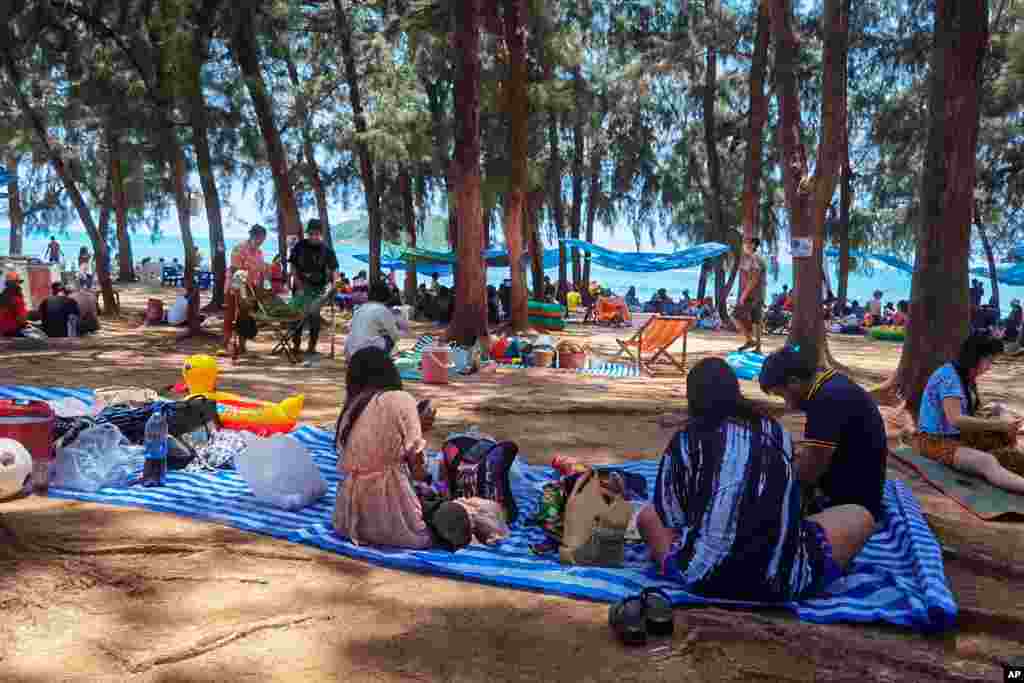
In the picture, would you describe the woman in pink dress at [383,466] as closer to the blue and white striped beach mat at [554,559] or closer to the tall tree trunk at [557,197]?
the blue and white striped beach mat at [554,559]

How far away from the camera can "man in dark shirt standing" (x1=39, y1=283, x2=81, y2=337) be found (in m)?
10.3

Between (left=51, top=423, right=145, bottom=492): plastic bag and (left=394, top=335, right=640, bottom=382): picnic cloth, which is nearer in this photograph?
(left=51, top=423, right=145, bottom=492): plastic bag

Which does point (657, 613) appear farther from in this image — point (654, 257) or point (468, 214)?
point (654, 257)

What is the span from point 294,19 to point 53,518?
12.5 metres

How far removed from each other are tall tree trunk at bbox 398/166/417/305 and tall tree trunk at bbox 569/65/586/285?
4138mm

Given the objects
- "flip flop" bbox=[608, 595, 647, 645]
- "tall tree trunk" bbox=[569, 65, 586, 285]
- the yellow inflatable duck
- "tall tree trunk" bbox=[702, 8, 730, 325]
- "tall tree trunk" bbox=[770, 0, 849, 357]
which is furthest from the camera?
"tall tree trunk" bbox=[569, 65, 586, 285]

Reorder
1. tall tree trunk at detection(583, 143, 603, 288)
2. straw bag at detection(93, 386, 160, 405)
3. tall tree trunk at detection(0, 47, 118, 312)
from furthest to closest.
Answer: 1. tall tree trunk at detection(583, 143, 603, 288)
2. tall tree trunk at detection(0, 47, 118, 312)
3. straw bag at detection(93, 386, 160, 405)

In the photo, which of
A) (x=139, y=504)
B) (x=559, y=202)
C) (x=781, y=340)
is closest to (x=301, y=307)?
(x=139, y=504)

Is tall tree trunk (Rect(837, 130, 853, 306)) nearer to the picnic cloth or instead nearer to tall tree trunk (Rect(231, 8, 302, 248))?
the picnic cloth

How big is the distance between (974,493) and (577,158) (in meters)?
19.3

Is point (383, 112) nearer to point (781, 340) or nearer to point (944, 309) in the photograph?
point (781, 340)

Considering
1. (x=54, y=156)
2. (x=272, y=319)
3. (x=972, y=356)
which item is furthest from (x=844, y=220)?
(x=972, y=356)

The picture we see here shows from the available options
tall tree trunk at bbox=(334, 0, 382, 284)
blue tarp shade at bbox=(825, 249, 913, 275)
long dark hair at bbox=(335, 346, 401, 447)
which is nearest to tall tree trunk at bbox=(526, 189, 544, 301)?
tall tree trunk at bbox=(334, 0, 382, 284)

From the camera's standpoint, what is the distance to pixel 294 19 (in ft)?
46.9
